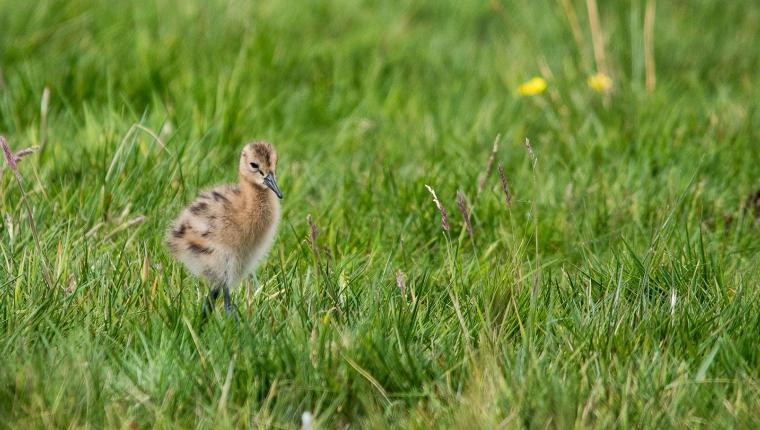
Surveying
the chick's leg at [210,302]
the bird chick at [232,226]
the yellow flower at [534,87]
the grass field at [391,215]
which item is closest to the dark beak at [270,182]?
the bird chick at [232,226]

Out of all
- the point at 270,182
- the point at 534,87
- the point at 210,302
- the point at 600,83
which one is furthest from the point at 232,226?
the point at 600,83

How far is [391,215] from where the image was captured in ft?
16.6

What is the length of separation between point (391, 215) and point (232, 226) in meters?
1.23

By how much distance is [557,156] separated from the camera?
5.83 meters

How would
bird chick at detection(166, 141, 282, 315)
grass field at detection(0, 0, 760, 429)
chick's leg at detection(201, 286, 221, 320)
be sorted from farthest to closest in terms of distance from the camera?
bird chick at detection(166, 141, 282, 315) < chick's leg at detection(201, 286, 221, 320) < grass field at detection(0, 0, 760, 429)

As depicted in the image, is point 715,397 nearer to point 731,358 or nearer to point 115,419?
point 731,358

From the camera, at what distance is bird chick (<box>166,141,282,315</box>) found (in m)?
3.90

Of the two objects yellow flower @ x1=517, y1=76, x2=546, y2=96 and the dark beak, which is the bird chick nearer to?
the dark beak

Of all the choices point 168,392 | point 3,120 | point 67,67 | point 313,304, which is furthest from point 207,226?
point 67,67

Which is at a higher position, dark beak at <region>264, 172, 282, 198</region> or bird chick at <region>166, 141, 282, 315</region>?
dark beak at <region>264, 172, 282, 198</region>

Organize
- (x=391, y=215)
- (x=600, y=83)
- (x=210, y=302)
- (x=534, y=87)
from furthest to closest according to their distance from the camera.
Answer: (x=600, y=83)
(x=534, y=87)
(x=391, y=215)
(x=210, y=302)

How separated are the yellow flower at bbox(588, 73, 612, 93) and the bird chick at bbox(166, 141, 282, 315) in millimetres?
3143

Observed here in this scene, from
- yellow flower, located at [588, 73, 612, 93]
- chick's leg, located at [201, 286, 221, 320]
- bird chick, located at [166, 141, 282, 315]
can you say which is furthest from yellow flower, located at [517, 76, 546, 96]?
chick's leg, located at [201, 286, 221, 320]

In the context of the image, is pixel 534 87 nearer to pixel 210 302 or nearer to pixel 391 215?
pixel 391 215
